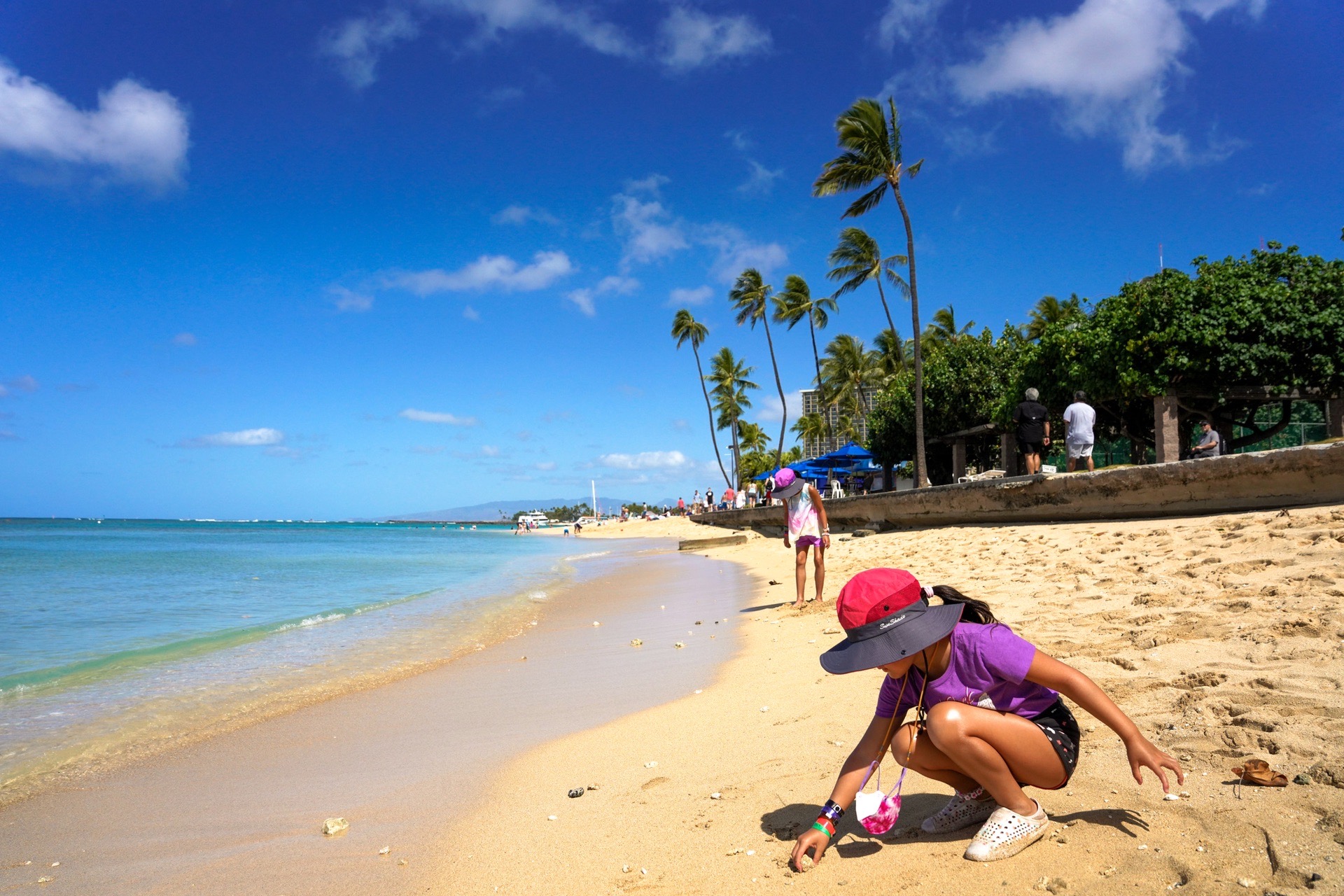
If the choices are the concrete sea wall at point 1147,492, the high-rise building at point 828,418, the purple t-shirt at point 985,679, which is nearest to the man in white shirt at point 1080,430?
the concrete sea wall at point 1147,492

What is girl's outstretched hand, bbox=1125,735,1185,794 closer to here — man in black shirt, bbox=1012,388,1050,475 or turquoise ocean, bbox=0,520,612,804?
turquoise ocean, bbox=0,520,612,804

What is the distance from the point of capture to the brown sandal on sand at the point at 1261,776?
2395 millimetres

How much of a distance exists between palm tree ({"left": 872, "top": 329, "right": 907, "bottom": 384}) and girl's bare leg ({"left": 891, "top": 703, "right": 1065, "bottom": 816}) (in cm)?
3174

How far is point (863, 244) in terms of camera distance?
96.3 ft

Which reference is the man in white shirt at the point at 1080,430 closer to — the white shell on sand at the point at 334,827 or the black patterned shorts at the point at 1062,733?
the black patterned shorts at the point at 1062,733

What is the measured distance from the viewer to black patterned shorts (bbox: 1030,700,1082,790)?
228 centimetres

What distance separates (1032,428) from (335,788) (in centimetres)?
1183

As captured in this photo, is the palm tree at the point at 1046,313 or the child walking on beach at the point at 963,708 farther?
the palm tree at the point at 1046,313

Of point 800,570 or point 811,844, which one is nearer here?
point 811,844

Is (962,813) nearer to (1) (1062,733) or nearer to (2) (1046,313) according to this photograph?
(1) (1062,733)

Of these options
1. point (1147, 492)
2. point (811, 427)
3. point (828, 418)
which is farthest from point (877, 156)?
point (811, 427)

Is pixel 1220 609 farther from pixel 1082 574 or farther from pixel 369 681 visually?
pixel 369 681

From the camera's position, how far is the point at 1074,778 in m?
2.70

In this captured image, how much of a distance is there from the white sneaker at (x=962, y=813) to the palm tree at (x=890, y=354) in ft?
104
